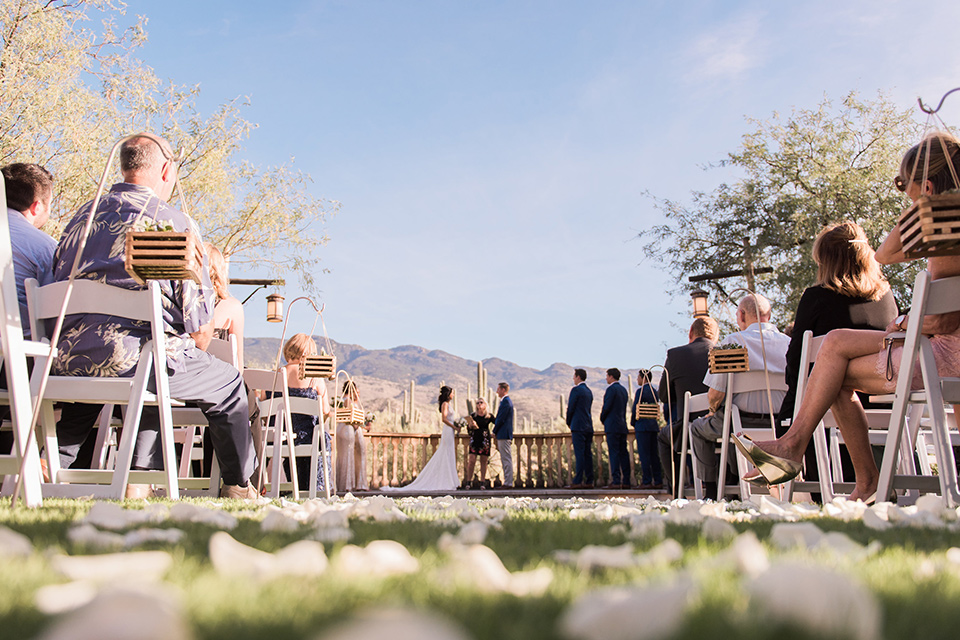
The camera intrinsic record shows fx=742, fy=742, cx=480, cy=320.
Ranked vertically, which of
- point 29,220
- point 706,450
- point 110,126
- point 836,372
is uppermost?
point 110,126

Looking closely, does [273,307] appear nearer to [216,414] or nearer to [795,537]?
[216,414]

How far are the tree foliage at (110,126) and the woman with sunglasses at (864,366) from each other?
11.9m

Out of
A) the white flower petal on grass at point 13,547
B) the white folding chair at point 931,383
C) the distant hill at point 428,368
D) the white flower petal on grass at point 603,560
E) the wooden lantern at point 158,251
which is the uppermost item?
the distant hill at point 428,368

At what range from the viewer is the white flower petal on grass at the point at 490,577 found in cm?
75

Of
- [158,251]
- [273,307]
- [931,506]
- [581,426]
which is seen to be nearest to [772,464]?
[931,506]

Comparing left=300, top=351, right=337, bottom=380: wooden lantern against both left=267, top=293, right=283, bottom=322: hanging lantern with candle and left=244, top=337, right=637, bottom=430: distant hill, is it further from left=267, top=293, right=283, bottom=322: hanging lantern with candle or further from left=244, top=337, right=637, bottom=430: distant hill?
left=244, top=337, right=637, bottom=430: distant hill

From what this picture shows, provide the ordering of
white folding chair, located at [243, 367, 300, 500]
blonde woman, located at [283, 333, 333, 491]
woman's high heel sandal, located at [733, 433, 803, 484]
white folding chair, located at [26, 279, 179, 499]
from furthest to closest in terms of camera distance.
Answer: blonde woman, located at [283, 333, 333, 491], white folding chair, located at [243, 367, 300, 500], woman's high heel sandal, located at [733, 433, 803, 484], white folding chair, located at [26, 279, 179, 499]

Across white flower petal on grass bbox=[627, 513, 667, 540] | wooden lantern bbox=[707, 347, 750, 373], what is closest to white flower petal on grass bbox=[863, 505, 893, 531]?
white flower petal on grass bbox=[627, 513, 667, 540]

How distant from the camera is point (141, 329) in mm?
3230

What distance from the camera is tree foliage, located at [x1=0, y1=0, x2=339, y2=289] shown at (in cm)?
1195

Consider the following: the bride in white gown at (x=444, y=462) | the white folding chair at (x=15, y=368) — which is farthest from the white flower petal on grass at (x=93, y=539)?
the bride in white gown at (x=444, y=462)

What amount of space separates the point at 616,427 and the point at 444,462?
→ 4161mm

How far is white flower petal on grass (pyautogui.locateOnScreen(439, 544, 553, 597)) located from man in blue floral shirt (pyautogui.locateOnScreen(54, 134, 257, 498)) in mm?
2499

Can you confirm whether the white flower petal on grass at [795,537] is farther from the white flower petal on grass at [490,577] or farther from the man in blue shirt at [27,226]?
the man in blue shirt at [27,226]
